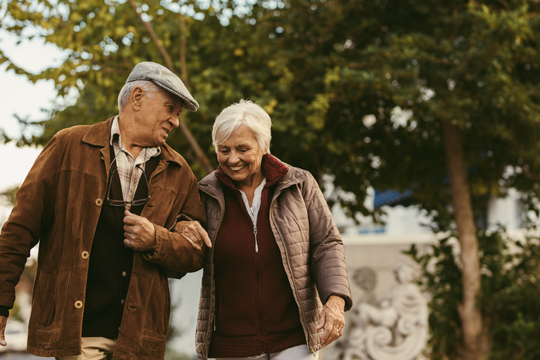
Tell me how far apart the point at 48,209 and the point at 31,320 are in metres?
0.44

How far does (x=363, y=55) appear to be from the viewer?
6.02m

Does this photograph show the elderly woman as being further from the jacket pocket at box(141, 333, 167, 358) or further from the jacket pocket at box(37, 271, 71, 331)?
the jacket pocket at box(37, 271, 71, 331)

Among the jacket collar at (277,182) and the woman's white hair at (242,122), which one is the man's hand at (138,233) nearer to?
the jacket collar at (277,182)

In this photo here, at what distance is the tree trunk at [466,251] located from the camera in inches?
258

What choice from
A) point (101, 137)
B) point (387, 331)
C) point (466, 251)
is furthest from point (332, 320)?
point (466, 251)

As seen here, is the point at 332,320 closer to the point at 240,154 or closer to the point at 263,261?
the point at 263,261

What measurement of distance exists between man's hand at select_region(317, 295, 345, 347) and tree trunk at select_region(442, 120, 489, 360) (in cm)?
466

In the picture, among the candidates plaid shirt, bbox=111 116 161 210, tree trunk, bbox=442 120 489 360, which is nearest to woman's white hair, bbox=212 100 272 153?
plaid shirt, bbox=111 116 161 210

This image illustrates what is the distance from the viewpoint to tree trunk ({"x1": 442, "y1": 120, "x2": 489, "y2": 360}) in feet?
21.5

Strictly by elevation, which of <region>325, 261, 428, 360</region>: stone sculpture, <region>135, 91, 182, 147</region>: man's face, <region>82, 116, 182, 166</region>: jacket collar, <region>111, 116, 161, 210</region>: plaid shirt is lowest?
<region>325, 261, 428, 360</region>: stone sculpture

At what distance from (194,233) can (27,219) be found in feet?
2.24

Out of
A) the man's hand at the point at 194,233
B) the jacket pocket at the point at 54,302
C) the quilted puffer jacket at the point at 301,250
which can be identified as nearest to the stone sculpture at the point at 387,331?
the quilted puffer jacket at the point at 301,250

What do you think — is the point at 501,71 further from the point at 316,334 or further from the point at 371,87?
the point at 316,334

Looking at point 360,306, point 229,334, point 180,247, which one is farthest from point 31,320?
point 360,306
